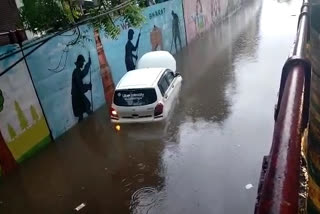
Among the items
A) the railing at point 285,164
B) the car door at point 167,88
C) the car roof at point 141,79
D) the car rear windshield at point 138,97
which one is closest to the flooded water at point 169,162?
the car door at point 167,88

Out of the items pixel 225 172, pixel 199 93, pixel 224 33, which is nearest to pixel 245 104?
pixel 199 93

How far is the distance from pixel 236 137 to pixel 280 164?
9576mm

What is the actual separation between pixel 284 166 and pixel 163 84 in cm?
1133

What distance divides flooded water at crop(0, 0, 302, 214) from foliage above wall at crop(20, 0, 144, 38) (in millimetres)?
3834

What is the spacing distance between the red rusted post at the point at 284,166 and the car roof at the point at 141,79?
9935 mm

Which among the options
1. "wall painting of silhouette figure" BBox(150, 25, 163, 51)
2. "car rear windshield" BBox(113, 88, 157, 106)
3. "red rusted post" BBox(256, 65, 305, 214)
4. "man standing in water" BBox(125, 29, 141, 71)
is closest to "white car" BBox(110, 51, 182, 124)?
"car rear windshield" BBox(113, 88, 157, 106)

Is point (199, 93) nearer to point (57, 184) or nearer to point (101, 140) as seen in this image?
point (101, 140)

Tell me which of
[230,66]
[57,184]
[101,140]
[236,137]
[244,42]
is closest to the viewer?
[57,184]

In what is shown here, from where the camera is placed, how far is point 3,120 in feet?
32.8

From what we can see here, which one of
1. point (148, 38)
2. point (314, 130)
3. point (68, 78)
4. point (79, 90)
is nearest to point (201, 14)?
point (148, 38)

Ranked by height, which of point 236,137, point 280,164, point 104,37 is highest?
point 280,164

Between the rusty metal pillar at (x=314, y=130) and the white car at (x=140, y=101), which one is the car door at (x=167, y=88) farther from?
the rusty metal pillar at (x=314, y=130)

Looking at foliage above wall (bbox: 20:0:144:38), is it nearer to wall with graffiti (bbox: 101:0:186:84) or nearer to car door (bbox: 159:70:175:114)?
wall with graffiti (bbox: 101:0:186:84)

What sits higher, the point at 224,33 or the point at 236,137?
the point at 236,137
